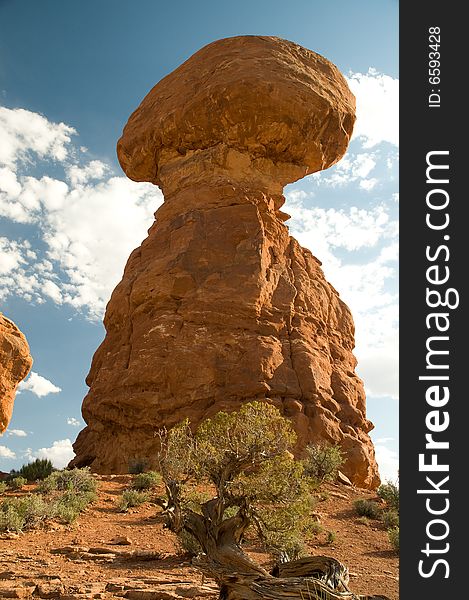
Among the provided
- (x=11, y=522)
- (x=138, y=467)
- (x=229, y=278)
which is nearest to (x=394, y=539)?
(x=11, y=522)

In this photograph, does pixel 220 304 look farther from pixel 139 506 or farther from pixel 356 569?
pixel 356 569

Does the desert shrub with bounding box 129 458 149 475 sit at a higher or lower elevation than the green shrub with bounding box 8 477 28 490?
higher

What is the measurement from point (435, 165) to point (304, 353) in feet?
46.1

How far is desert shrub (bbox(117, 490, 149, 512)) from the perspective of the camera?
11545 millimetres

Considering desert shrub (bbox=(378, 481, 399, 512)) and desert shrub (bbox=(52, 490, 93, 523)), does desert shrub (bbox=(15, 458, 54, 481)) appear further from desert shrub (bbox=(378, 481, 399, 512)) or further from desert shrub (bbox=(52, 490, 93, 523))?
desert shrub (bbox=(378, 481, 399, 512))

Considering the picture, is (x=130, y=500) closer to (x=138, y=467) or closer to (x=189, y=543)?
(x=189, y=543)

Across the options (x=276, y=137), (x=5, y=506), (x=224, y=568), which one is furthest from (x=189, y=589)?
(x=276, y=137)

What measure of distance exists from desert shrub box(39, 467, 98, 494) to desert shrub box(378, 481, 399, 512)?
7.22 metres

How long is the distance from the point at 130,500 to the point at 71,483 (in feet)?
6.17

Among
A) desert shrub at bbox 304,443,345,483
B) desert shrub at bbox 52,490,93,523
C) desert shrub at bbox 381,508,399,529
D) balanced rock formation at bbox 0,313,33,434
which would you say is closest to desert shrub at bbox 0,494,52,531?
desert shrub at bbox 52,490,93,523

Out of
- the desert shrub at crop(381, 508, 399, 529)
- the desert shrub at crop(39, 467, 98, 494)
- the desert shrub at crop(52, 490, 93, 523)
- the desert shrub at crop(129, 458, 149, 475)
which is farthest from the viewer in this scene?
the desert shrub at crop(129, 458, 149, 475)

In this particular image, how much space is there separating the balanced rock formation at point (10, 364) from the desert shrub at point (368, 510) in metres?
15.0

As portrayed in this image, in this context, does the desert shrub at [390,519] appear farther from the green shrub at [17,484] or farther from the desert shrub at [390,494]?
the green shrub at [17,484]

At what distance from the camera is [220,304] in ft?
59.2
